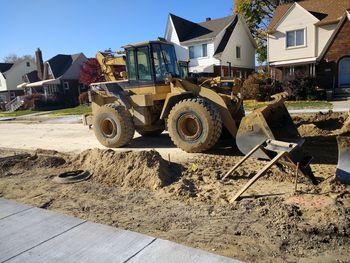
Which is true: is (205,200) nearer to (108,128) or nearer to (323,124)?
(108,128)

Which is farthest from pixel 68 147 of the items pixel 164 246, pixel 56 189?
pixel 164 246

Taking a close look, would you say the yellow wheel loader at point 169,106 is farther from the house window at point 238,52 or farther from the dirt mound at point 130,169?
the house window at point 238,52

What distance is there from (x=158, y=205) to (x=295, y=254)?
92.3 inches

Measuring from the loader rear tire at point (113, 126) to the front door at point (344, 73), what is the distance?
20.9m

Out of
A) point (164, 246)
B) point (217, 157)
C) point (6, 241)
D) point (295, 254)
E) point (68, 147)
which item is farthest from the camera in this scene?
point (68, 147)

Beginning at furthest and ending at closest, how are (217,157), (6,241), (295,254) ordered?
(217,157), (6,241), (295,254)

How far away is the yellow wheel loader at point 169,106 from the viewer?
8.70 meters

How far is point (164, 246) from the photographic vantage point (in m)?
4.20

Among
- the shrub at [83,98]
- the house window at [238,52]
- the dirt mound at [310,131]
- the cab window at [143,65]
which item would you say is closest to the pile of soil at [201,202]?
the cab window at [143,65]

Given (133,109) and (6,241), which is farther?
(133,109)

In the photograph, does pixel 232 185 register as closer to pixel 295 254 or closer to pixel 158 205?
pixel 158 205

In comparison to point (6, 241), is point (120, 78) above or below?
above

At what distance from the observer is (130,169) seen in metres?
7.17

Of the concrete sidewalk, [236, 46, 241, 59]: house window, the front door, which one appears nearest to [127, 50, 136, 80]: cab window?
the concrete sidewalk
